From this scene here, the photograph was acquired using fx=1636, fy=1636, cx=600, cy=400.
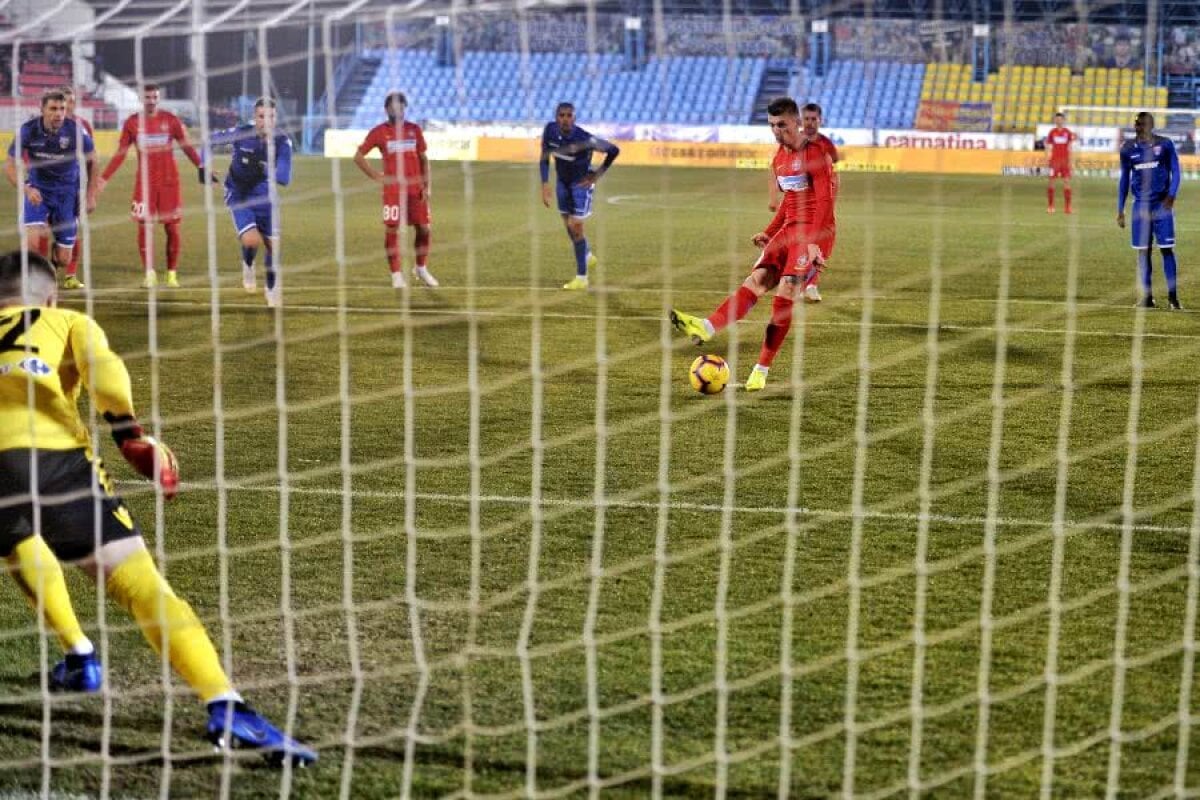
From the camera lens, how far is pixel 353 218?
81.1 feet

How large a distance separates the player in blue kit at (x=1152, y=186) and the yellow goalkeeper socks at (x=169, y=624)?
11.5 meters

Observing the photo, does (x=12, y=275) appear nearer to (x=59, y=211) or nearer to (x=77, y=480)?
(x=77, y=480)

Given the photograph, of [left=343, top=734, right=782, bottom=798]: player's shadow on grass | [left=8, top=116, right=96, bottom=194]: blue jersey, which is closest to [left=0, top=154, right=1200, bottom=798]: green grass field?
[left=343, top=734, right=782, bottom=798]: player's shadow on grass

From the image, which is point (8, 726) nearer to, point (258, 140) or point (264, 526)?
point (264, 526)

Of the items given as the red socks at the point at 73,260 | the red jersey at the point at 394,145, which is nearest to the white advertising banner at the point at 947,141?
Result: the red jersey at the point at 394,145

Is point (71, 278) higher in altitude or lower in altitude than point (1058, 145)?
A: lower

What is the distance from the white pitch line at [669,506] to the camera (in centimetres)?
685

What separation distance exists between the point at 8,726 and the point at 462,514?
8.90 ft

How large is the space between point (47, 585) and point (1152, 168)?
12188mm

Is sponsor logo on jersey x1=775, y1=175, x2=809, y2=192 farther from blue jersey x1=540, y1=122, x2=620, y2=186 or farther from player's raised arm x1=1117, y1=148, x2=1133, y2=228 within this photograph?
blue jersey x1=540, y1=122, x2=620, y2=186

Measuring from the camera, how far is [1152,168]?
577 inches

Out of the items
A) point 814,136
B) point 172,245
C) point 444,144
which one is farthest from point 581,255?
point 814,136

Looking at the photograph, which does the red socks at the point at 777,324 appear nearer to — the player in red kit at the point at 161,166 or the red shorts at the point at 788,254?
the red shorts at the point at 788,254


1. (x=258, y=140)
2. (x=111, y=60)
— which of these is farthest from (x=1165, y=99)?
(x=258, y=140)
